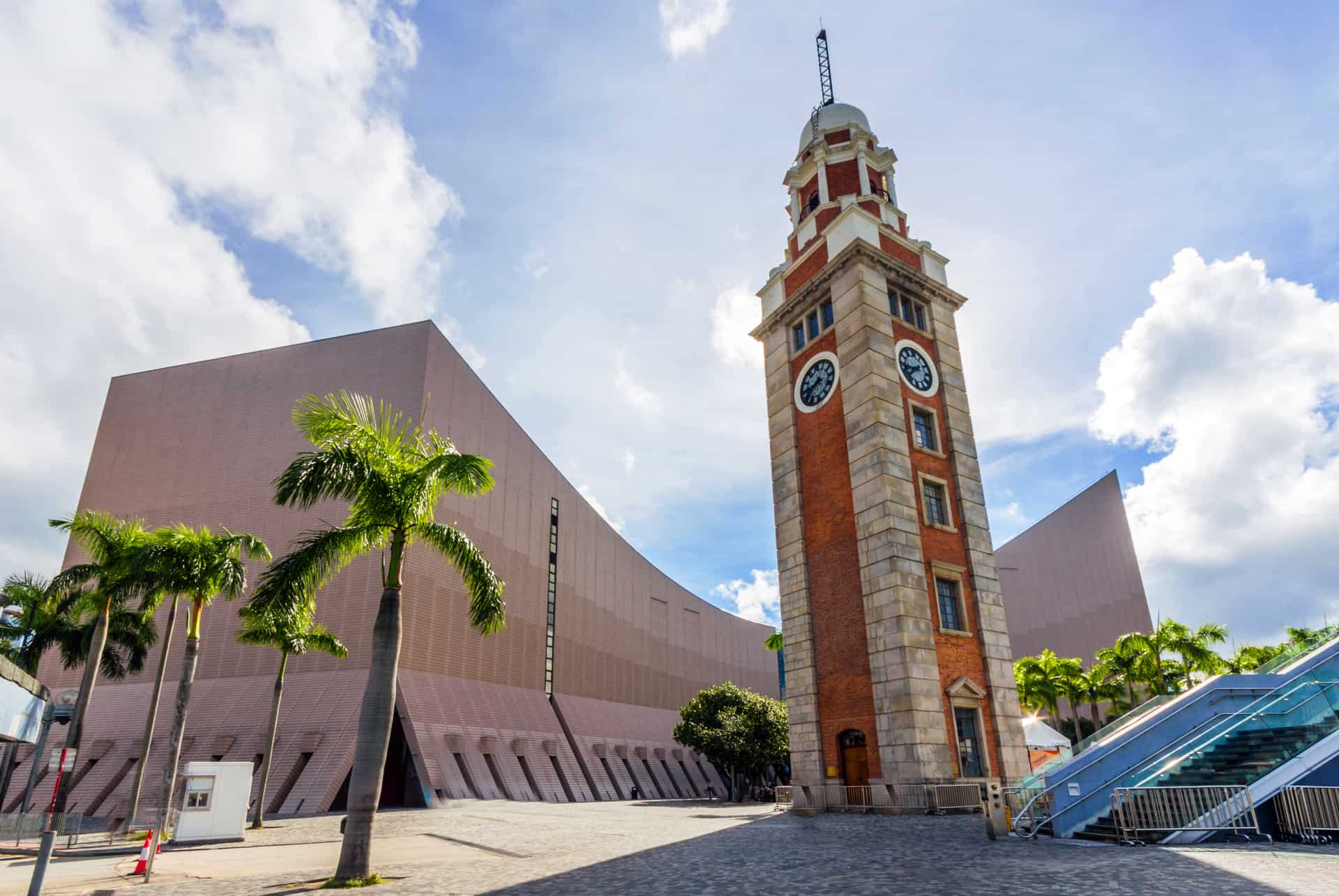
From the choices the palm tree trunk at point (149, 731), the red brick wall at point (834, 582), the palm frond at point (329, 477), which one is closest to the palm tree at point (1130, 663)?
the red brick wall at point (834, 582)

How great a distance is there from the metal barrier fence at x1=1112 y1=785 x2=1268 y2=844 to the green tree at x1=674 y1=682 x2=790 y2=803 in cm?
2498

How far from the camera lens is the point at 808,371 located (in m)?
28.0

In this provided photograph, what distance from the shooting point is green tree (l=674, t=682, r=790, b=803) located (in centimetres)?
3678

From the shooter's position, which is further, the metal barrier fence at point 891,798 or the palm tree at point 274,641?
the palm tree at point 274,641

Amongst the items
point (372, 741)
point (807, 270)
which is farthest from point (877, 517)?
point (372, 741)

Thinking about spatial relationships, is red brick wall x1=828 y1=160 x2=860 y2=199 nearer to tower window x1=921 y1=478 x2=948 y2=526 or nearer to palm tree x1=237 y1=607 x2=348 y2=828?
tower window x1=921 y1=478 x2=948 y2=526

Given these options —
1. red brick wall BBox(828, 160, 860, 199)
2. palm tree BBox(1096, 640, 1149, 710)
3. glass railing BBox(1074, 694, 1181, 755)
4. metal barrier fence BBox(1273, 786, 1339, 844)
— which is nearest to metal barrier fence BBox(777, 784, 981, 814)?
glass railing BBox(1074, 694, 1181, 755)

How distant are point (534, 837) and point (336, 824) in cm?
918

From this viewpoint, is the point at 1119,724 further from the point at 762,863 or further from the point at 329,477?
the point at 329,477

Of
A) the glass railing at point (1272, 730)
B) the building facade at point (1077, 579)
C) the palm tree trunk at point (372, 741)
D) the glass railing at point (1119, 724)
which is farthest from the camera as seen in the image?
the building facade at point (1077, 579)

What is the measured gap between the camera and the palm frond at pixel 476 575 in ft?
43.7

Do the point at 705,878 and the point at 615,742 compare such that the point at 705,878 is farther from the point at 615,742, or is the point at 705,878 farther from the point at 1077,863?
the point at 615,742

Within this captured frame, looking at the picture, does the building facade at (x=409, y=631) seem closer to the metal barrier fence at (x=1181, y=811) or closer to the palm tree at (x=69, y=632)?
the palm tree at (x=69, y=632)

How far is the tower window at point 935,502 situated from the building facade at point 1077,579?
44449 millimetres
